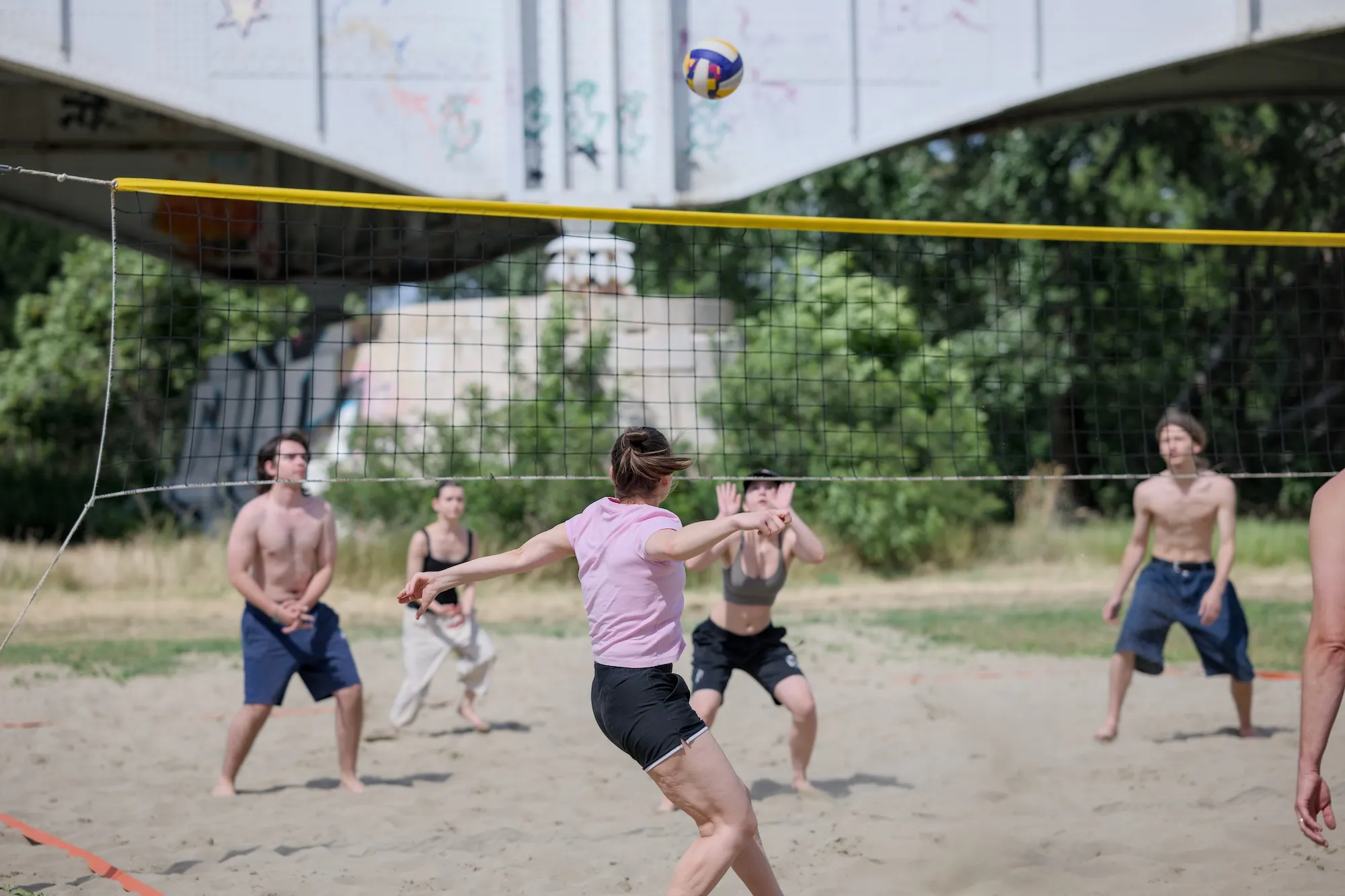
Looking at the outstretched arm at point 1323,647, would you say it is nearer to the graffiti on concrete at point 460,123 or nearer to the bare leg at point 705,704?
the bare leg at point 705,704

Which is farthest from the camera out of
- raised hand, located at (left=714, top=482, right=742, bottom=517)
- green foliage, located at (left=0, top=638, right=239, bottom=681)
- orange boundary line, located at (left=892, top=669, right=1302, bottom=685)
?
green foliage, located at (left=0, top=638, right=239, bottom=681)

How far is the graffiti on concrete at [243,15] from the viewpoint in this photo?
9914 mm

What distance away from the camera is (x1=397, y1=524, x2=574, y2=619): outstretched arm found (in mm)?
3619

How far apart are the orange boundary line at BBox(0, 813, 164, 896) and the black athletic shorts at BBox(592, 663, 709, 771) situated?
192 centimetres

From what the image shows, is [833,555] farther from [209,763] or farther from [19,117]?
[19,117]

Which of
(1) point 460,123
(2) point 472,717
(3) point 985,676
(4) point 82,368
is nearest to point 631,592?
(2) point 472,717

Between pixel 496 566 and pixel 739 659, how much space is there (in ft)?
7.09

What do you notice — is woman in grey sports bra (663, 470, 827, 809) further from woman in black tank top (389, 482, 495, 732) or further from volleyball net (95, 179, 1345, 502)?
volleyball net (95, 179, 1345, 502)

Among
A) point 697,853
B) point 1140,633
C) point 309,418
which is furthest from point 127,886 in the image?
point 309,418

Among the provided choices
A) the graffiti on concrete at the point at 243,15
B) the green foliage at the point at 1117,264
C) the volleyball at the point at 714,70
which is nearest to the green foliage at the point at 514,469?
the graffiti on concrete at the point at 243,15

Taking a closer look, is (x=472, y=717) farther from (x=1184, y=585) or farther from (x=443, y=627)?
(x=1184, y=585)

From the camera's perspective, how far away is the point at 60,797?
588cm

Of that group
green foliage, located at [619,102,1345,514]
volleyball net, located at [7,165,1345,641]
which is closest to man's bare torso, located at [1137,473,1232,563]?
volleyball net, located at [7,165,1345,641]

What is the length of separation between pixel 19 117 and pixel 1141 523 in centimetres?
1262
